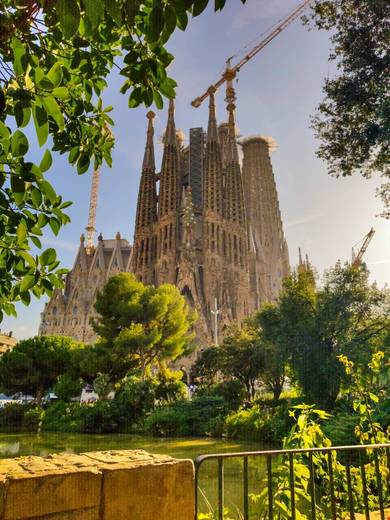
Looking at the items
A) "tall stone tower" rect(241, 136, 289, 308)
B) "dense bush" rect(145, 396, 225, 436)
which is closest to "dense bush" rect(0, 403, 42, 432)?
"dense bush" rect(145, 396, 225, 436)

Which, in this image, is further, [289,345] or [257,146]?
[257,146]

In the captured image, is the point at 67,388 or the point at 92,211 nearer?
the point at 67,388

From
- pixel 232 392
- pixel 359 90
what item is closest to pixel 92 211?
pixel 232 392

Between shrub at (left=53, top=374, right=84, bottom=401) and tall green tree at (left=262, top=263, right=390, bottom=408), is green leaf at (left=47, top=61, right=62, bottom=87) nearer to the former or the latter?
tall green tree at (left=262, top=263, right=390, bottom=408)

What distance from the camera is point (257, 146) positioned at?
78125 mm

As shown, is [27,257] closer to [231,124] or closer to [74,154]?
[74,154]

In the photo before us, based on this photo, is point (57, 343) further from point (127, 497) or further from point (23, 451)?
point (127, 497)

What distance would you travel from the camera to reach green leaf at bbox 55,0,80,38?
4.23ft

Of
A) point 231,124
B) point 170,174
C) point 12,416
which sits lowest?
point 12,416

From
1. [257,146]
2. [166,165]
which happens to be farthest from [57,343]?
[257,146]

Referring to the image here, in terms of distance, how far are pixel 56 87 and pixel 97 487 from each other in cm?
197

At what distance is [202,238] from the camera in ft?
178

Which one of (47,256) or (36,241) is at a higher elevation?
(36,241)

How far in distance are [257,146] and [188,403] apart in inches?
2637
